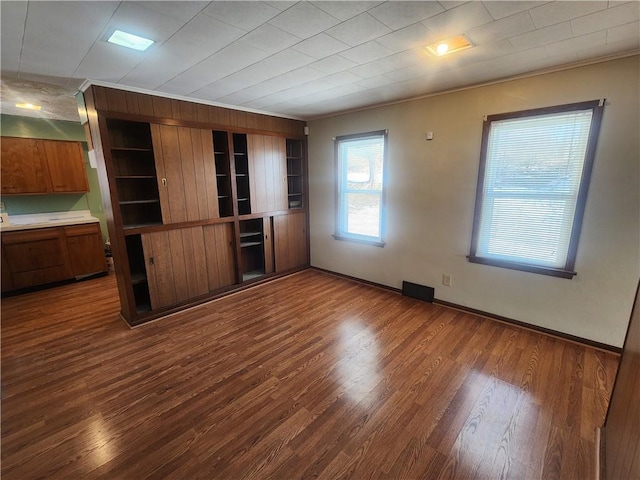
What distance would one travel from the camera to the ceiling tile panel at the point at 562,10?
4.95 ft

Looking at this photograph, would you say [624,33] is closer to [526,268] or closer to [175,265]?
[526,268]

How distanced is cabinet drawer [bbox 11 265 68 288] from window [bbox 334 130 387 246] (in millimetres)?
4253

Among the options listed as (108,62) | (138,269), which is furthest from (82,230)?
(108,62)

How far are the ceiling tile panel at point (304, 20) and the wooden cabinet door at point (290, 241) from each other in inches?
109

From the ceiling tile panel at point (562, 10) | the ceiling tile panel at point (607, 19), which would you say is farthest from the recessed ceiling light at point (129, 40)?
the ceiling tile panel at point (607, 19)

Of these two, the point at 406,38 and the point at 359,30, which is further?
the point at 406,38

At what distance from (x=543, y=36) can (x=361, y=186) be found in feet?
7.86

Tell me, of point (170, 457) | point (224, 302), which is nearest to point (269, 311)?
point (224, 302)

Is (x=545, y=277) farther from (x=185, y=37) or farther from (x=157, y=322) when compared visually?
(x=157, y=322)

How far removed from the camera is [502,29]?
1.77 m

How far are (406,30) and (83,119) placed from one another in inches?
131

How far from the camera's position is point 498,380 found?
2.13 meters

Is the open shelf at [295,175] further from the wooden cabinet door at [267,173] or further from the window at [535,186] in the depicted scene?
the window at [535,186]

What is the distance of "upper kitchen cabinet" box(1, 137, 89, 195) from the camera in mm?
4031
